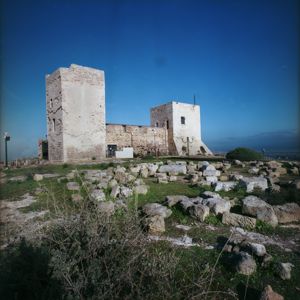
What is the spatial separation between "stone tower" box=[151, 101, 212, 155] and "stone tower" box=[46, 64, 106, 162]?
38.7 feet

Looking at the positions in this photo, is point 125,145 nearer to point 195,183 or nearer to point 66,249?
point 195,183

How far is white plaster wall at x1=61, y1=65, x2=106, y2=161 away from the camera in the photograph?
19.1 m

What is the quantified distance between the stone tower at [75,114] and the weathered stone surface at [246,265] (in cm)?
1744

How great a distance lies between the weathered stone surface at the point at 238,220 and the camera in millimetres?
4898

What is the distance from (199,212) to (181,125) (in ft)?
88.0

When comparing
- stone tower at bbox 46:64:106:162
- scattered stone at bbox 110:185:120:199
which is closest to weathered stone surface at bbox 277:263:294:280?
scattered stone at bbox 110:185:120:199

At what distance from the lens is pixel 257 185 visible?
28.1 feet

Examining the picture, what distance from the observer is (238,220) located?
197 inches

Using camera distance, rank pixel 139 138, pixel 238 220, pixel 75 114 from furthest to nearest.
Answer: pixel 139 138
pixel 75 114
pixel 238 220

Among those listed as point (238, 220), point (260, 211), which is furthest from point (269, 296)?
point (260, 211)

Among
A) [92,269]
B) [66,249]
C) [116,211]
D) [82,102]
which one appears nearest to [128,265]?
[92,269]

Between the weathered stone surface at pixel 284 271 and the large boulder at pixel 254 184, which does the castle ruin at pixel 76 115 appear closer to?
the large boulder at pixel 254 184

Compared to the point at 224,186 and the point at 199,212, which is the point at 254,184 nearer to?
the point at 224,186

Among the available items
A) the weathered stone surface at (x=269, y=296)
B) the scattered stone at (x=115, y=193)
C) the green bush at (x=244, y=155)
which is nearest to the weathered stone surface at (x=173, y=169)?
the scattered stone at (x=115, y=193)
